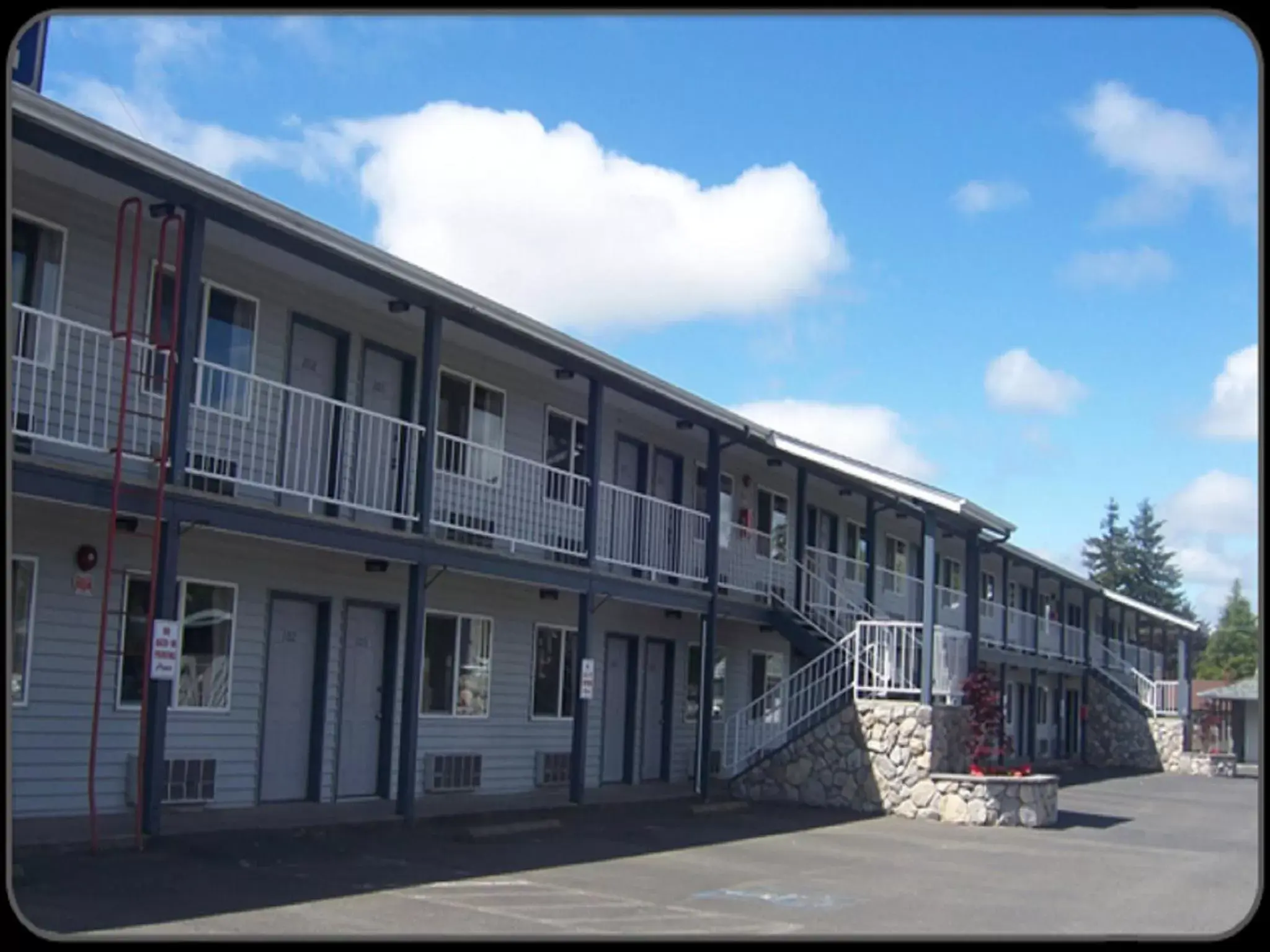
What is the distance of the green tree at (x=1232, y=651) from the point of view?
8393cm

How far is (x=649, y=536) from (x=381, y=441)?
5.92 metres

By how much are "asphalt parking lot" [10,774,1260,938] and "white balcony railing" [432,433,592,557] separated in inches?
136

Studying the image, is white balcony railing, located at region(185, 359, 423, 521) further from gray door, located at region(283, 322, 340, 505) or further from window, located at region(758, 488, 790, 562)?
window, located at region(758, 488, 790, 562)

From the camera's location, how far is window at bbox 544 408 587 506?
1898 centimetres

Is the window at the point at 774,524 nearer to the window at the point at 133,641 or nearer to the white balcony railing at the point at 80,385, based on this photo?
the window at the point at 133,641

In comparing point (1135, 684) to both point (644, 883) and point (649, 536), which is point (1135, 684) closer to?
point (649, 536)

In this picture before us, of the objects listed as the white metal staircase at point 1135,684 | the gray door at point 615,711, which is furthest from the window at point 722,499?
the white metal staircase at point 1135,684

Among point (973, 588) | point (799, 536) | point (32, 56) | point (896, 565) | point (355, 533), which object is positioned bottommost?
point (355, 533)

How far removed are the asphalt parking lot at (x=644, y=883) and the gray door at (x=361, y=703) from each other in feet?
5.28

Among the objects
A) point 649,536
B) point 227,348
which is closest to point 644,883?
point 227,348

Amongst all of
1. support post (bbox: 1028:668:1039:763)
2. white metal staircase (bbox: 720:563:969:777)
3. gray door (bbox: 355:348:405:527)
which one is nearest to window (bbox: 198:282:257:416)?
gray door (bbox: 355:348:405:527)

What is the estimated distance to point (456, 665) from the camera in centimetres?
1720

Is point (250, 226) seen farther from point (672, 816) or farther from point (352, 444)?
point (672, 816)

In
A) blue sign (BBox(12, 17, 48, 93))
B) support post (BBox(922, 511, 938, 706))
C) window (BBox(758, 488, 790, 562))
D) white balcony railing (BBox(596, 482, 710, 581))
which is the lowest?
support post (BBox(922, 511, 938, 706))
